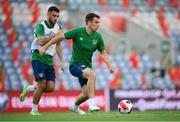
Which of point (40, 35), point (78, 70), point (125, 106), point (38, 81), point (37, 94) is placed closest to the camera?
point (78, 70)

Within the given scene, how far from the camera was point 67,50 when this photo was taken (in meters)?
21.9

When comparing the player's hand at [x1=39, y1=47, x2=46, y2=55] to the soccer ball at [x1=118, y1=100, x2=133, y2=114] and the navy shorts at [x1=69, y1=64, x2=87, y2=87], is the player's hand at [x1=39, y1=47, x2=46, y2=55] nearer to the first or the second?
the navy shorts at [x1=69, y1=64, x2=87, y2=87]

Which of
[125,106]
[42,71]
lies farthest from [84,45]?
[125,106]

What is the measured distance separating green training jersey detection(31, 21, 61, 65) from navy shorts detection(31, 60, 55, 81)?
0.08 meters

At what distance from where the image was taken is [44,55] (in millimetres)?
12109

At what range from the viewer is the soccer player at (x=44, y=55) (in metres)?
11.8

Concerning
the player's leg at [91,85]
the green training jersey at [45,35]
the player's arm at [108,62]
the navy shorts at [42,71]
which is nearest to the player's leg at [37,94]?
the navy shorts at [42,71]

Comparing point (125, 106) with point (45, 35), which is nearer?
point (125, 106)

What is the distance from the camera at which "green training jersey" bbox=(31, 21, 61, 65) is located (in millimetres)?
11789

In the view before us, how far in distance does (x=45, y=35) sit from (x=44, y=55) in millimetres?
454

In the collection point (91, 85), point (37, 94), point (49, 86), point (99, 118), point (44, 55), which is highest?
point (44, 55)

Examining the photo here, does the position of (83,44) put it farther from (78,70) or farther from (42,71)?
(42,71)

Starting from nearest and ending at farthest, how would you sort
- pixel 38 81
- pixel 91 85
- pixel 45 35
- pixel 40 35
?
pixel 91 85 < pixel 40 35 < pixel 45 35 < pixel 38 81

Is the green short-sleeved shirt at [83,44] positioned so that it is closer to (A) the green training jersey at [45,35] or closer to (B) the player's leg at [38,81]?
(A) the green training jersey at [45,35]
